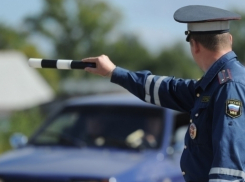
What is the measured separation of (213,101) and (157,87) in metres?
0.63

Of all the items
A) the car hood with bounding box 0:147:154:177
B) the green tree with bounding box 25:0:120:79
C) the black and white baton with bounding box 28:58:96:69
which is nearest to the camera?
the black and white baton with bounding box 28:58:96:69

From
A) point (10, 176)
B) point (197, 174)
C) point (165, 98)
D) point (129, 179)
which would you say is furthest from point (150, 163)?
point (197, 174)

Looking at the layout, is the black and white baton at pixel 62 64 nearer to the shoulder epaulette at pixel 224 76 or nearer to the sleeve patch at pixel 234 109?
the shoulder epaulette at pixel 224 76

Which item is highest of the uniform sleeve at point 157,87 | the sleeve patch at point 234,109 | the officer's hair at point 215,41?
the officer's hair at point 215,41

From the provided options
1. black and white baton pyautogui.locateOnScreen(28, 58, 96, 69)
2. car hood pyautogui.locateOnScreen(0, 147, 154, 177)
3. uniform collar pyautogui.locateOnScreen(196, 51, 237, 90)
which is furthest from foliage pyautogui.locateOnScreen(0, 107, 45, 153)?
uniform collar pyautogui.locateOnScreen(196, 51, 237, 90)

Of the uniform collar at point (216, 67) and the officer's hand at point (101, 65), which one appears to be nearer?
the uniform collar at point (216, 67)

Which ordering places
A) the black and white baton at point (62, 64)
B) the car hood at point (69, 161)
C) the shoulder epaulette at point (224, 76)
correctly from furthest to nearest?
the car hood at point (69, 161), the black and white baton at point (62, 64), the shoulder epaulette at point (224, 76)

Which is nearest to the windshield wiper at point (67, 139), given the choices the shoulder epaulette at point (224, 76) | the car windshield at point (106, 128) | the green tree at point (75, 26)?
the car windshield at point (106, 128)

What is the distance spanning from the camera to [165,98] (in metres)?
4.03

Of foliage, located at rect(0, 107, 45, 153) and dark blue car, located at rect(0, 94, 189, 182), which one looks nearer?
dark blue car, located at rect(0, 94, 189, 182)

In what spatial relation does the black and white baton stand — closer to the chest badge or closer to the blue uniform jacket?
the blue uniform jacket

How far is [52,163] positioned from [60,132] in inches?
36.3

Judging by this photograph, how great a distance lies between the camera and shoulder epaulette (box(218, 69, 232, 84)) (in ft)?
11.2

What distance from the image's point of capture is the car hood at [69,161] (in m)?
6.17
